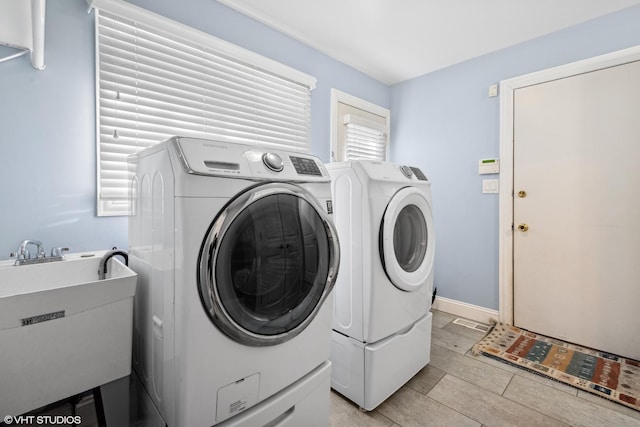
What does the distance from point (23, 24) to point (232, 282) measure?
1.28m

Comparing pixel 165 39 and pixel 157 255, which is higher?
pixel 165 39

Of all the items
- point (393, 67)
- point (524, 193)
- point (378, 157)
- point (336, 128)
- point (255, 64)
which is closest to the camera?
point (255, 64)

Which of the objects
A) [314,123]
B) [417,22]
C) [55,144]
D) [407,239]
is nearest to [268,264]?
[407,239]

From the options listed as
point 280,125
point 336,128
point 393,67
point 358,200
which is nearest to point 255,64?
point 280,125

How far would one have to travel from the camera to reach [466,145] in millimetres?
2830

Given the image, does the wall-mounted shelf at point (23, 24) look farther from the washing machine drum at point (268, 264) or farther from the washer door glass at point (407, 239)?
the washer door glass at point (407, 239)

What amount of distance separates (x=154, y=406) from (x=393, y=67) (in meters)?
3.30

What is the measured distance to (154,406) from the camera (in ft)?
3.42

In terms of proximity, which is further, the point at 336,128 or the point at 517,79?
the point at 336,128

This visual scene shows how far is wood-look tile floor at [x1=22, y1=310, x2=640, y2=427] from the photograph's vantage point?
1456mm

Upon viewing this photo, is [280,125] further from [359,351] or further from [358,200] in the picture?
[359,351]

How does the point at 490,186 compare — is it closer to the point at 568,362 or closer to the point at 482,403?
the point at 568,362

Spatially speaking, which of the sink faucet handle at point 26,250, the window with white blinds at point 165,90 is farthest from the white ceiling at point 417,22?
the sink faucet handle at point 26,250

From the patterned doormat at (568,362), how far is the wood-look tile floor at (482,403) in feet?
0.27
